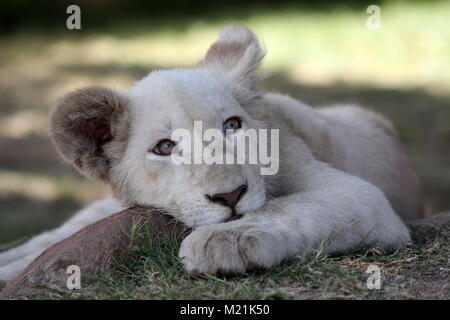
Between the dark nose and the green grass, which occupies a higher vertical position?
the dark nose

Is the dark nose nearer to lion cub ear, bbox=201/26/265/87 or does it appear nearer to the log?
the log

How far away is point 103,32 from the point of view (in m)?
15.8

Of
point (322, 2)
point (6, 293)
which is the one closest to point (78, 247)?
point (6, 293)

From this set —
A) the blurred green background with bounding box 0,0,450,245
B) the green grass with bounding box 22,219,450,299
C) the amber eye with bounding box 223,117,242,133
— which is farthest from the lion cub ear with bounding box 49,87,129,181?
the blurred green background with bounding box 0,0,450,245

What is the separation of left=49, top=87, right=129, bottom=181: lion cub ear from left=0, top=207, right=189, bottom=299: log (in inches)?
21.2

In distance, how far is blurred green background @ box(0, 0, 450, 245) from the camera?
9.71m

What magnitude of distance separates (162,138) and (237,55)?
1.24m

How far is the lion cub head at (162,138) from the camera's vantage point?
154 inches

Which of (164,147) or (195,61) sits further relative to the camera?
(195,61)

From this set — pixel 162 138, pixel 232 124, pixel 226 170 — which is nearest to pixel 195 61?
pixel 232 124

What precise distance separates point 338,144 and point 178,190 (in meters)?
1.91

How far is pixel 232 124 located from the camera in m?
4.45

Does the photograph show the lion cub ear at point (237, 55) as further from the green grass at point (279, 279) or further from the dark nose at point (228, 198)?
the green grass at point (279, 279)

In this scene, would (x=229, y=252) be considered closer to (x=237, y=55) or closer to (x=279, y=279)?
(x=279, y=279)
